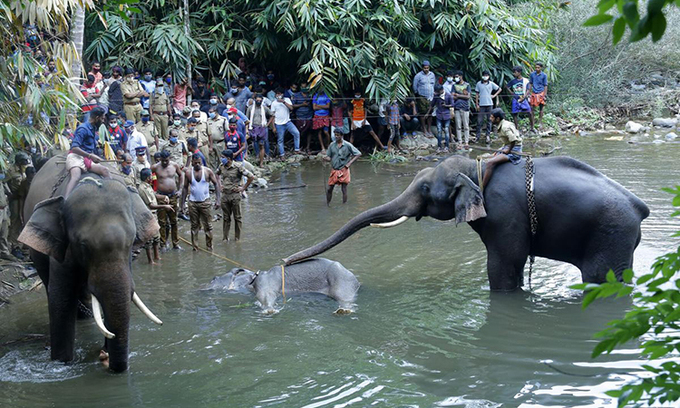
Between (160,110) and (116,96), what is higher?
(116,96)

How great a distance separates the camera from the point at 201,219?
36.4 feet

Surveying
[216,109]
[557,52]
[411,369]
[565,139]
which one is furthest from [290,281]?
[557,52]

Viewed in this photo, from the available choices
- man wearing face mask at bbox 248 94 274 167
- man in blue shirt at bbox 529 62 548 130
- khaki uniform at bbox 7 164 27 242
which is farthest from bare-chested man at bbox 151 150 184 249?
man in blue shirt at bbox 529 62 548 130

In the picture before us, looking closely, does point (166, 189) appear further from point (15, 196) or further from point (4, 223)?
point (4, 223)

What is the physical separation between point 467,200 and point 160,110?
9.62 meters

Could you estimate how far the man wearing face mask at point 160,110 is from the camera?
15758mm

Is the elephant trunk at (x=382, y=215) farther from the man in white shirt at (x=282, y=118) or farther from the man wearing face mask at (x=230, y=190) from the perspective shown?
the man in white shirt at (x=282, y=118)

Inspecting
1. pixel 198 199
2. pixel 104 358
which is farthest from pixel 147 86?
pixel 104 358

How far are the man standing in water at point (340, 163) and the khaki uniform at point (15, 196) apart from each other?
5114mm

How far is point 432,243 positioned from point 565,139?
10.7m

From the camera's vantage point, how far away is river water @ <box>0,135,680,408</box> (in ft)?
20.0

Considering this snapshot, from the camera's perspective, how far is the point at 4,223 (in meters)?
9.95

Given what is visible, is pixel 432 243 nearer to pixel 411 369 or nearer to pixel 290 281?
pixel 290 281

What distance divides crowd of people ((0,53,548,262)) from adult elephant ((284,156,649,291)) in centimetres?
134
